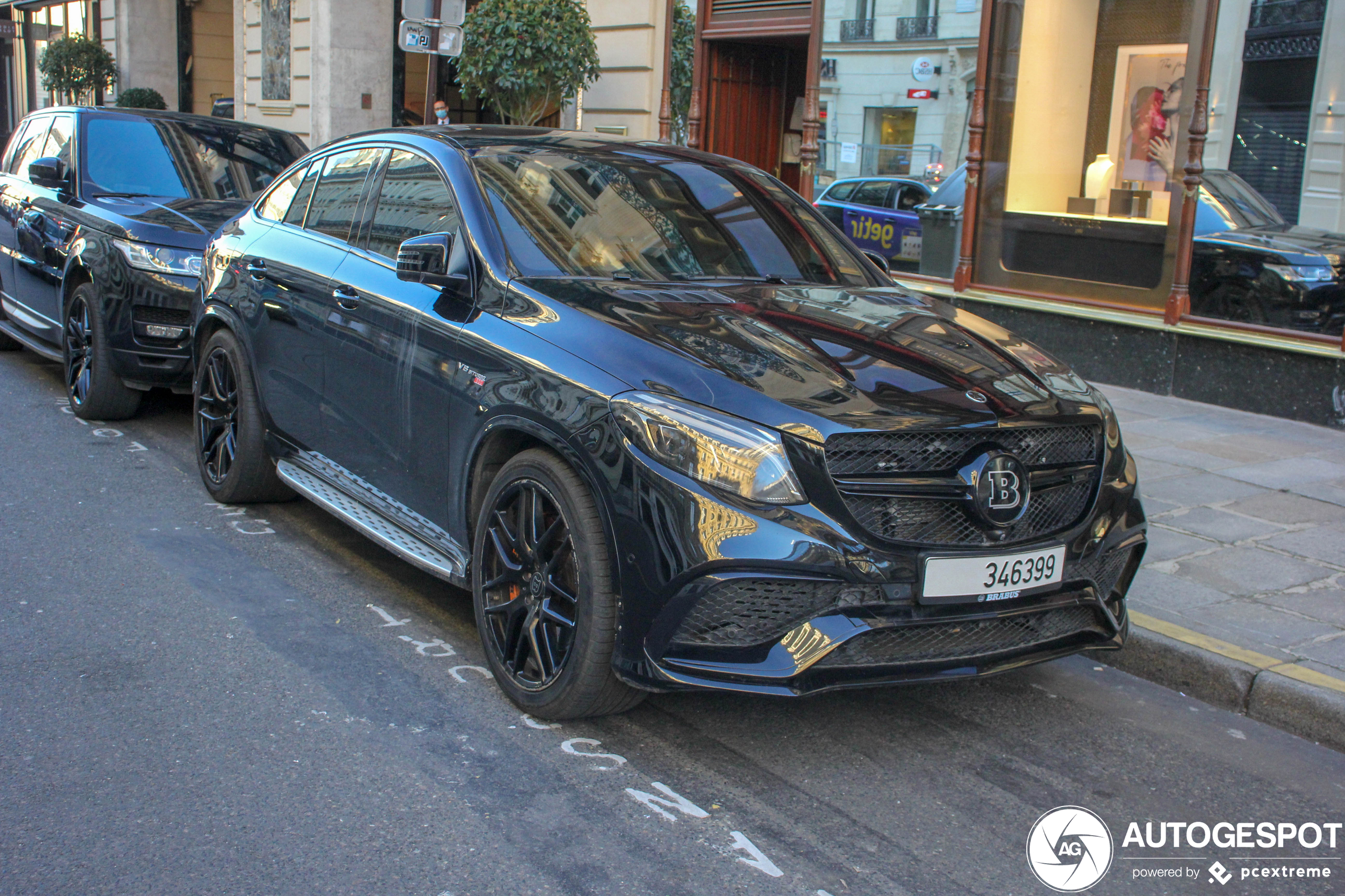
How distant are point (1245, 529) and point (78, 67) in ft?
87.5

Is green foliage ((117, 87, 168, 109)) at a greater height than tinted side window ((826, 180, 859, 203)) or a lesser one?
greater

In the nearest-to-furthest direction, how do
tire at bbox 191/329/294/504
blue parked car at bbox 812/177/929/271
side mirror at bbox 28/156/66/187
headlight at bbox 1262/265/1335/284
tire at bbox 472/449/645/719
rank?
tire at bbox 472/449/645/719
tire at bbox 191/329/294/504
side mirror at bbox 28/156/66/187
headlight at bbox 1262/265/1335/284
blue parked car at bbox 812/177/929/271

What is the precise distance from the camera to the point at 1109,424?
386cm

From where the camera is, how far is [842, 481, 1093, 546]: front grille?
3266 millimetres

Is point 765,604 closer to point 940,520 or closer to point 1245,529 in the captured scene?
point 940,520

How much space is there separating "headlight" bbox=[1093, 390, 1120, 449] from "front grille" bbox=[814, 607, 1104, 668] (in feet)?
1.72

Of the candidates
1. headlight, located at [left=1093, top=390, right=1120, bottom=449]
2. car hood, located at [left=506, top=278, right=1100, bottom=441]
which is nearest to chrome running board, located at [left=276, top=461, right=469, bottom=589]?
car hood, located at [left=506, top=278, right=1100, bottom=441]

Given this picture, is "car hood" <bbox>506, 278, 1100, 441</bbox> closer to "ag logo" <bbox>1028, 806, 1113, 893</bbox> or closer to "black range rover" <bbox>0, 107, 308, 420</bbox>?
"ag logo" <bbox>1028, 806, 1113, 893</bbox>

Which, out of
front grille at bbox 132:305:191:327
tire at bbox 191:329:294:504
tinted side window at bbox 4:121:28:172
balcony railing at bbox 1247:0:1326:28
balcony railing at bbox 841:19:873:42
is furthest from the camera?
balcony railing at bbox 841:19:873:42

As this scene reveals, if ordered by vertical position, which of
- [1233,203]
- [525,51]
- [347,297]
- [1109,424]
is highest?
[525,51]

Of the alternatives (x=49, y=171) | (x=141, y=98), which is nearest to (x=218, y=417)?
(x=49, y=171)

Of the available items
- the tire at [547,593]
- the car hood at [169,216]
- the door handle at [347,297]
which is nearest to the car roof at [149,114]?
the car hood at [169,216]

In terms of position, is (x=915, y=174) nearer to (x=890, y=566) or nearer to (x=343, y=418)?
(x=343, y=418)

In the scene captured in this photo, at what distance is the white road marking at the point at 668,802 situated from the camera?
10.6 ft
